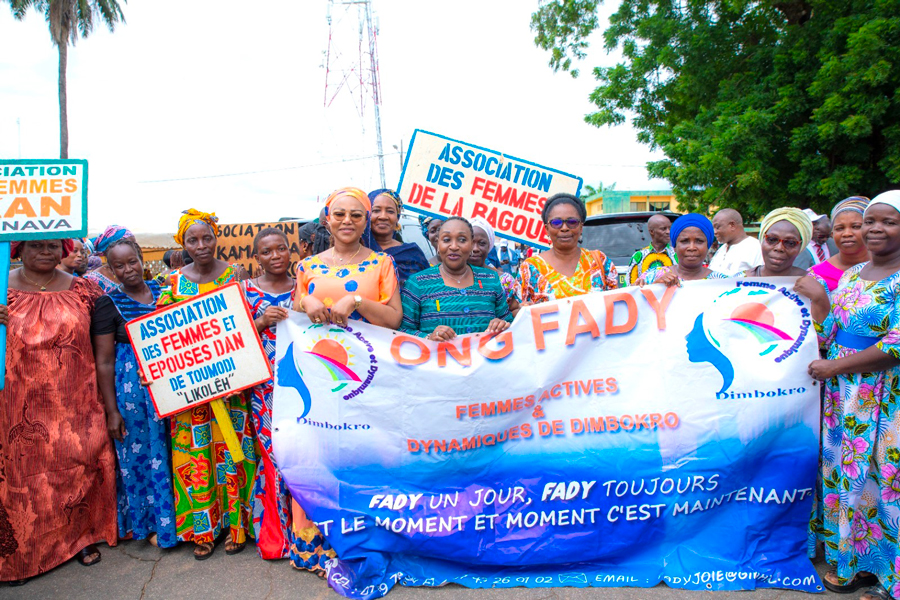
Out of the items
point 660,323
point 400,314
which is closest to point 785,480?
point 660,323

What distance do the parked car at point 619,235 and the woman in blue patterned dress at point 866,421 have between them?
4.21 m

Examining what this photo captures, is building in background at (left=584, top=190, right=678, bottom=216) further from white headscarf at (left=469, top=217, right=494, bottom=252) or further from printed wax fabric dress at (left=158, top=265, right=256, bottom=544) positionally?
printed wax fabric dress at (left=158, top=265, right=256, bottom=544)

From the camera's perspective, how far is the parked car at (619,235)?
7.22 meters

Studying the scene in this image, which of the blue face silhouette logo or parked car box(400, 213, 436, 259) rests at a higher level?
parked car box(400, 213, 436, 259)

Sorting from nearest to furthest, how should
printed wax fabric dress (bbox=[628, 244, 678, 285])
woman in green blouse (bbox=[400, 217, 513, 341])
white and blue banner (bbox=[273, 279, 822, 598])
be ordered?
white and blue banner (bbox=[273, 279, 822, 598]) → woman in green blouse (bbox=[400, 217, 513, 341]) → printed wax fabric dress (bbox=[628, 244, 678, 285])

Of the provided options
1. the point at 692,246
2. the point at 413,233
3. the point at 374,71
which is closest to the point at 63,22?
the point at 374,71

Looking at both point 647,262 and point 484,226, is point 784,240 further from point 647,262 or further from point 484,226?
point 484,226

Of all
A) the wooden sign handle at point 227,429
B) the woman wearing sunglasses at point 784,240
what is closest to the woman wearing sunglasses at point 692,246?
the woman wearing sunglasses at point 784,240

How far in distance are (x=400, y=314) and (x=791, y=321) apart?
2.19 m

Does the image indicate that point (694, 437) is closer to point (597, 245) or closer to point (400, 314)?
point (400, 314)

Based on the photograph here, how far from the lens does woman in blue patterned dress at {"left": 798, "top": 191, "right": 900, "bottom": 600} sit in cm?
278

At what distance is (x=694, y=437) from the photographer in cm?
309

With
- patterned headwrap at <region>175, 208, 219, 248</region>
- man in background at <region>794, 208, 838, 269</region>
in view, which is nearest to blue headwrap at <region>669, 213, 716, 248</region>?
man in background at <region>794, 208, 838, 269</region>

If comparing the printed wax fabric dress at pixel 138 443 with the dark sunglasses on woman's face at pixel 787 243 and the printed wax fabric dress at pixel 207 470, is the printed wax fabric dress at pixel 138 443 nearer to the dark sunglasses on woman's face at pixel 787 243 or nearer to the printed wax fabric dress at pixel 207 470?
the printed wax fabric dress at pixel 207 470
